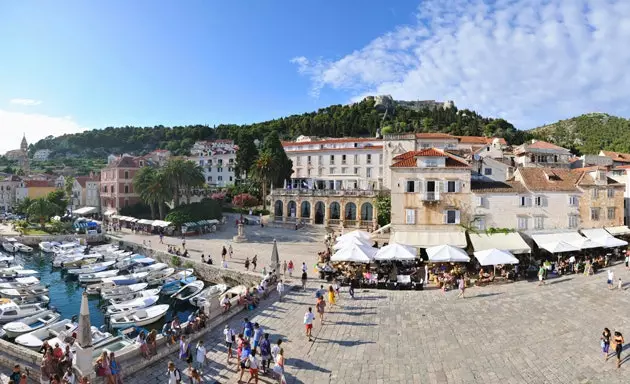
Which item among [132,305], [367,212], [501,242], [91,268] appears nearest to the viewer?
[132,305]

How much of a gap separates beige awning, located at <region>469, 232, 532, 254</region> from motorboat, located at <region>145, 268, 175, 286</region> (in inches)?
1065

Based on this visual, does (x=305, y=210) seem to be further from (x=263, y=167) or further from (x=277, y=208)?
(x=263, y=167)

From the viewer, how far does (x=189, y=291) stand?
32188 mm

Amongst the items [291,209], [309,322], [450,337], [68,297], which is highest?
[291,209]

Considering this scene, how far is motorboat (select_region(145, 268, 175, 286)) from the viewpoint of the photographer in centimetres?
Answer: 3536

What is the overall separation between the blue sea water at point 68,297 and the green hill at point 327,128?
92.5m

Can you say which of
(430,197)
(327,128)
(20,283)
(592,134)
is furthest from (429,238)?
(592,134)

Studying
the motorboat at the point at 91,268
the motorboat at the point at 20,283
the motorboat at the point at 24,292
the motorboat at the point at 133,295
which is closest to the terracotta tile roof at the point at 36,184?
the motorboat at the point at 91,268

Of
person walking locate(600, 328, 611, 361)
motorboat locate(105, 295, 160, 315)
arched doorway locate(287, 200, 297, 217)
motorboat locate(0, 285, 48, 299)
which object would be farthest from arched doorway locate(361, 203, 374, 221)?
person walking locate(600, 328, 611, 361)

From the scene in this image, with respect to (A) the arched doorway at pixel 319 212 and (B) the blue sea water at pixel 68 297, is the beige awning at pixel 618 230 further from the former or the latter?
(B) the blue sea water at pixel 68 297

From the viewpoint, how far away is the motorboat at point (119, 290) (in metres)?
30.7

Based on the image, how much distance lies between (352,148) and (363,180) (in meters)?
5.92

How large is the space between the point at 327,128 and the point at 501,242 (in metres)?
103

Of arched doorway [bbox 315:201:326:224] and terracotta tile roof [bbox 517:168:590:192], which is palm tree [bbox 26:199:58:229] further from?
terracotta tile roof [bbox 517:168:590:192]
